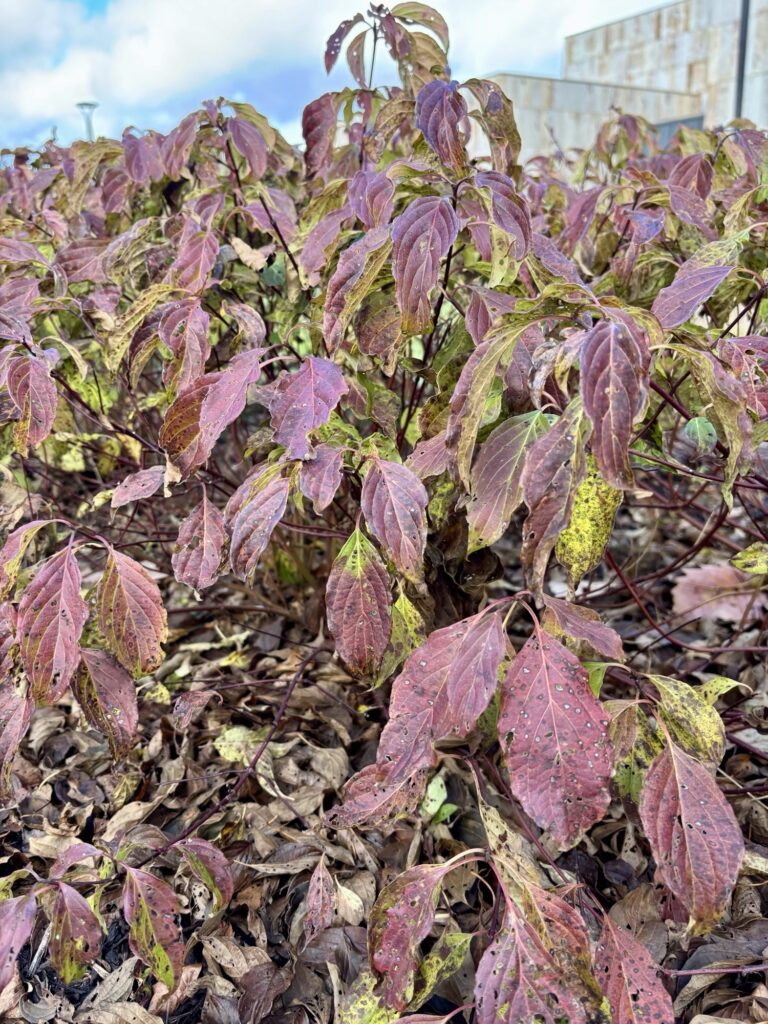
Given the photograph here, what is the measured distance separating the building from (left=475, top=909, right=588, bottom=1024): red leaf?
526 inches

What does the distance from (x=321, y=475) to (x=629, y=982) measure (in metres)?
0.66

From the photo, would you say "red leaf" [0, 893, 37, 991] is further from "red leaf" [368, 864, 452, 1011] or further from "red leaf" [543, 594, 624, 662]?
"red leaf" [543, 594, 624, 662]

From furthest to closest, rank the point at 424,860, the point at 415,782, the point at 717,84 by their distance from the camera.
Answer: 1. the point at 717,84
2. the point at 424,860
3. the point at 415,782

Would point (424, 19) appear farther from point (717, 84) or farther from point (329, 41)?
point (717, 84)

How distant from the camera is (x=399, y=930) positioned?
0.89 meters

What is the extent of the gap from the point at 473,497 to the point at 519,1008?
0.51 meters

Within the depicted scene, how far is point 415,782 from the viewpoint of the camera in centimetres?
100

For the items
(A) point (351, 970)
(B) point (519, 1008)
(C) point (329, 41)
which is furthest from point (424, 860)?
(C) point (329, 41)

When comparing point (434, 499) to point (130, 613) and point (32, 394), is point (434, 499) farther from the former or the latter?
point (32, 394)

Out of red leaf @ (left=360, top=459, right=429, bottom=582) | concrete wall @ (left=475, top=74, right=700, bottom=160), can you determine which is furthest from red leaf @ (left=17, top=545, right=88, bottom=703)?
concrete wall @ (left=475, top=74, right=700, bottom=160)

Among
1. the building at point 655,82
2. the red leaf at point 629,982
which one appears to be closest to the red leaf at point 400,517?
the red leaf at point 629,982

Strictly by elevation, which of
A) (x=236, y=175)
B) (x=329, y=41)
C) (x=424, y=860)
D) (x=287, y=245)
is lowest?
(x=424, y=860)

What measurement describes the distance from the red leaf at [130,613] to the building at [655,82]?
43.0ft

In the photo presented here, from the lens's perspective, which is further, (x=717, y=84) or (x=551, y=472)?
(x=717, y=84)
